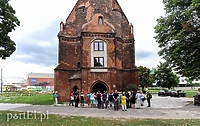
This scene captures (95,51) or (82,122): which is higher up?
(95,51)

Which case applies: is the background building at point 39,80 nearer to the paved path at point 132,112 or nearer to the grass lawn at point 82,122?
the paved path at point 132,112

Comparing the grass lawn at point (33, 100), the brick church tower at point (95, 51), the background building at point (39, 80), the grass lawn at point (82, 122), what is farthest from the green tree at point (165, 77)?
the background building at point (39, 80)

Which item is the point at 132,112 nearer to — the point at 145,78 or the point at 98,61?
the point at 98,61

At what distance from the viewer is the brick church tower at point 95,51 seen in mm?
31594

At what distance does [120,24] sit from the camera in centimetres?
3797

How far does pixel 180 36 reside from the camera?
2416cm

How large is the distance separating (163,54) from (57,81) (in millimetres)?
16226

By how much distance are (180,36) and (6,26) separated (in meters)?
17.7

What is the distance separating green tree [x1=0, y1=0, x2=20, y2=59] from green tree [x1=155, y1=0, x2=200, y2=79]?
55.2ft

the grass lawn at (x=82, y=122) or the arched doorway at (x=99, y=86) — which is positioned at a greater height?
the arched doorway at (x=99, y=86)

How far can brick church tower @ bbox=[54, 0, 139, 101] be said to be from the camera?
1244 inches

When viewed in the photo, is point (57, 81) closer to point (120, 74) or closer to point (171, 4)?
point (120, 74)

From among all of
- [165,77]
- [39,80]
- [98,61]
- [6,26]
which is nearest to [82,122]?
[6,26]

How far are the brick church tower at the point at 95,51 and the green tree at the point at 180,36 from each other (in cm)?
710
